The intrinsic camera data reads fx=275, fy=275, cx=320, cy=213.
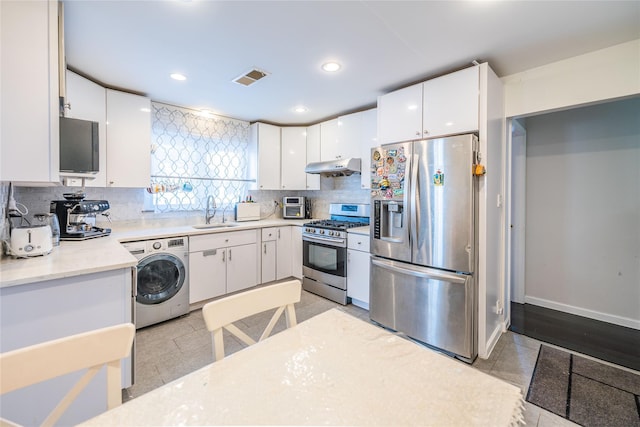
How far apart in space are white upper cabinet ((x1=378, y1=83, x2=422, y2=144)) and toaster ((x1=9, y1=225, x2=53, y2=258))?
8.61 feet

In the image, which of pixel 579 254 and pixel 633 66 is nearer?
pixel 633 66

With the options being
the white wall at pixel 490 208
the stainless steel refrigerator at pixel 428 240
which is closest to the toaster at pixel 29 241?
the stainless steel refrigerator at pixel 428 240

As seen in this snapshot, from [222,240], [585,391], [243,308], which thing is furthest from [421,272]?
[222,240]

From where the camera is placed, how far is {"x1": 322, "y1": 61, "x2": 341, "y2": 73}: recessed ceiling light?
7.29 ft

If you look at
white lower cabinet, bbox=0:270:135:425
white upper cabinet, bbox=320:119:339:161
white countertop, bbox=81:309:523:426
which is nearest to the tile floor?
white lower cabinet, bbox=0:270:135:425

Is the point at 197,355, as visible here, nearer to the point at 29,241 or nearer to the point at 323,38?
the point at 29,241

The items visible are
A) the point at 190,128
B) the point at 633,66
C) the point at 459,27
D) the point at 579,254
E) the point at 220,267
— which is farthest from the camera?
the point at 190,128

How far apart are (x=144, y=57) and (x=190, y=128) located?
1.35 meters

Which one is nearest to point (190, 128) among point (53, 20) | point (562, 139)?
point (53, 20)

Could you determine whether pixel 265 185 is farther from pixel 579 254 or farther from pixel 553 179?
pixel 579 254

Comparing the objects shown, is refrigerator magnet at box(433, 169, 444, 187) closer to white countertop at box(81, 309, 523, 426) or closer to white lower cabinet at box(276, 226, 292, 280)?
white countertop at box(81, 309, 523, 426)

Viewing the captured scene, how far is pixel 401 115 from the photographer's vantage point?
2.54 metres

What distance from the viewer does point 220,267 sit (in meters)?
3.14

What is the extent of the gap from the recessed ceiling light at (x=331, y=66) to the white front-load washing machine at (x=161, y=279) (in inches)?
83.8
